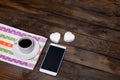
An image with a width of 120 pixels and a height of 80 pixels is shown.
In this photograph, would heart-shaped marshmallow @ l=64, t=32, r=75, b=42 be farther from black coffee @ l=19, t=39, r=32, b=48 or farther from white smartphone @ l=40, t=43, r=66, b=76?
black coffee @ l=19, t=39, r=32, b=48

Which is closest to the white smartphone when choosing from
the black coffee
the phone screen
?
the phone screen

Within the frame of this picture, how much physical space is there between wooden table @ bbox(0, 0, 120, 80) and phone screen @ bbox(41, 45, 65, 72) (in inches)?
1.2

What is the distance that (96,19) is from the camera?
4.10 feet

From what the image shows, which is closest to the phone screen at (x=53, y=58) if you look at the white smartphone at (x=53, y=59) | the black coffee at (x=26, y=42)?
the white smartphone at (x=53, y=59)

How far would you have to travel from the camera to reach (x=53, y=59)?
110 centimetres

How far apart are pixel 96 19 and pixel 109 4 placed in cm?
13

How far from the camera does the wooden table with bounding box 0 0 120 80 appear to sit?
3.60 feet

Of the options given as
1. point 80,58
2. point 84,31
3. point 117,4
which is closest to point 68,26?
point 84,31

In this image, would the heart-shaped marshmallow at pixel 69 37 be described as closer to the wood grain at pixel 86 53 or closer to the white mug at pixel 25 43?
the wood grain at pixel 86 53

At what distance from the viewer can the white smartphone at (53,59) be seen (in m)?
1.08

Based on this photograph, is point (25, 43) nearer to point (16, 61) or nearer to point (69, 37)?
point (16, 61)

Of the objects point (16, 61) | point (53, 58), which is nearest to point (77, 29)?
point (53, 58)

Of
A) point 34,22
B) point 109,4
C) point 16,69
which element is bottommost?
point 16,69

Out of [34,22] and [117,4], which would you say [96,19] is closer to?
[117,4]
